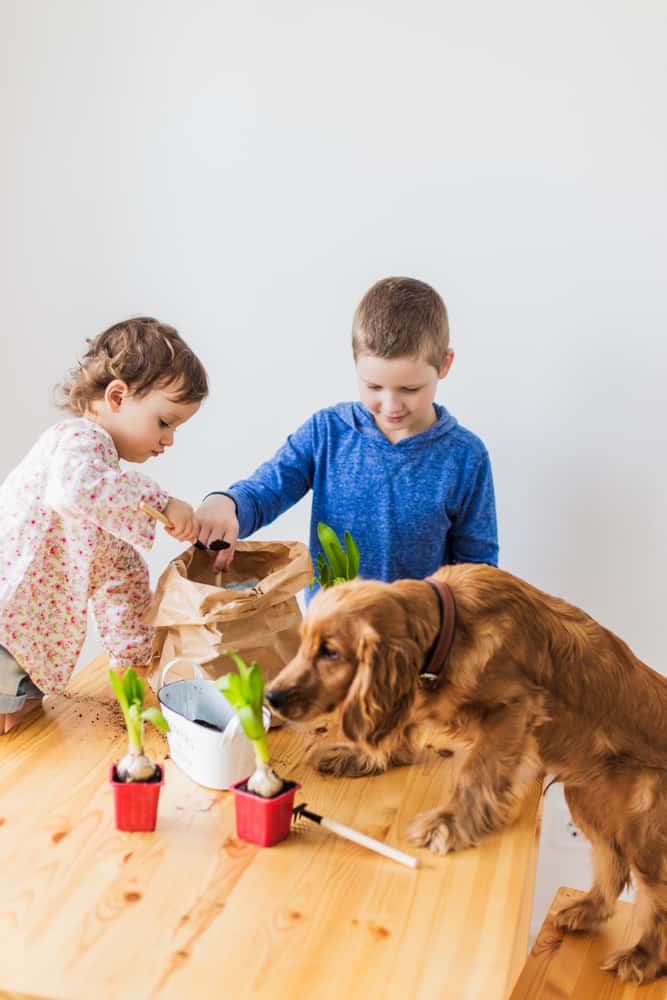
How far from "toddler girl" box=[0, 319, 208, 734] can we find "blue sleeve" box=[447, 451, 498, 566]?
551 millimetres

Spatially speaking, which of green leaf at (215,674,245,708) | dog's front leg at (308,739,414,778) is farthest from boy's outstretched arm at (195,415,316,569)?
green leaf at (215,674,245,708)

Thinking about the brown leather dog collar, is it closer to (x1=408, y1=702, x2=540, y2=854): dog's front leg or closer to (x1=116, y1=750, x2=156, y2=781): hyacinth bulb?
(x1=408, y1=702, x2=540, y2=854): dog's front leg

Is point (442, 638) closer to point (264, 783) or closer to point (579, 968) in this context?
point (264, 783)

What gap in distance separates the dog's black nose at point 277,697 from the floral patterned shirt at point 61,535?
1.40 feet

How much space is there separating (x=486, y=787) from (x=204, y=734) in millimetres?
382

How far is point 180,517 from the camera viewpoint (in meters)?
1.57

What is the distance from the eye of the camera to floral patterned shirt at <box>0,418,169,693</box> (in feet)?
4.96

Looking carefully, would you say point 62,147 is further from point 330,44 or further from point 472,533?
point 472,533

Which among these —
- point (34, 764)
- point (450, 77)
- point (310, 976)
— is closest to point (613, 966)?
point (310, 976)

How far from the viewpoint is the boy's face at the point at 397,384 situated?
1.70 meters

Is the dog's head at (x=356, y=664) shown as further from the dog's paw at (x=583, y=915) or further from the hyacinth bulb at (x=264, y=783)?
the dog's paw at (x=583, y=915)

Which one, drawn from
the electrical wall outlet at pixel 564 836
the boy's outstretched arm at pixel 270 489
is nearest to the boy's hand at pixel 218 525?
the boy's outstretched arm at pixel 270 489

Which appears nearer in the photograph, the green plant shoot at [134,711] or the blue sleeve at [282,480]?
the green plant shoot at [134,711]

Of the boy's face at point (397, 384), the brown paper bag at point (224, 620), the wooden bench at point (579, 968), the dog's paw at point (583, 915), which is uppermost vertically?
the boy's face at point (397, 384)
